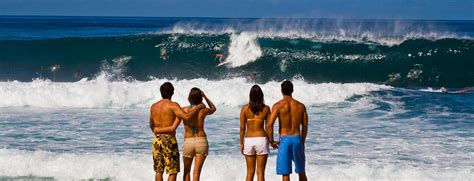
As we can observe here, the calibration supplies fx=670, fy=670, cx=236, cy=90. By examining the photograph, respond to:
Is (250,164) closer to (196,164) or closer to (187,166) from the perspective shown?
(196,164)

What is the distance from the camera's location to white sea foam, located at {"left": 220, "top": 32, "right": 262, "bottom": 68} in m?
22.8

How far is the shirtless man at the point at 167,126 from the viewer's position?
23.1 ft

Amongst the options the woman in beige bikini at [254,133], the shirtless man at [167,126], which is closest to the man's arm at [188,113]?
the shirtless man at [167,126]

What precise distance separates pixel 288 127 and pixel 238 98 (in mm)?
9628

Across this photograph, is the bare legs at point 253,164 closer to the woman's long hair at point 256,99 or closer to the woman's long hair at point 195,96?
the woman's long hair at point 256,99

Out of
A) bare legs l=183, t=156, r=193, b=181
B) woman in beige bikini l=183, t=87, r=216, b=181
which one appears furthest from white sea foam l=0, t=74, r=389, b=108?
woman in beige bikini l=183, t=87, r=216, b=181

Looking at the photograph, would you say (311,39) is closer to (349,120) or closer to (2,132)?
Answer: (349,120)

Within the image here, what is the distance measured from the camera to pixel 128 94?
16875mm

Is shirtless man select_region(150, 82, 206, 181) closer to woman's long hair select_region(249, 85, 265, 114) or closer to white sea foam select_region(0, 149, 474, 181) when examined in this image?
woman's long hair select_region(249, 85, 265, 114)

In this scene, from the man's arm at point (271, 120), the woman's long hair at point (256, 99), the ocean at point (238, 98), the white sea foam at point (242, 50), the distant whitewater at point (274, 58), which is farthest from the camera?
the white sea foam at point (242, 50)

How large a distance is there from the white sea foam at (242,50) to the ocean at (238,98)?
49 mm

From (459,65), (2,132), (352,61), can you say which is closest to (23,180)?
(2,132)

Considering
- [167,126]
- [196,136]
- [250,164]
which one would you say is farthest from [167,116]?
[250,164]

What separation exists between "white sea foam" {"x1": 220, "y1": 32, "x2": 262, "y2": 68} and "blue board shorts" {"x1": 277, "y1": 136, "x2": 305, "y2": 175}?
1537cm
